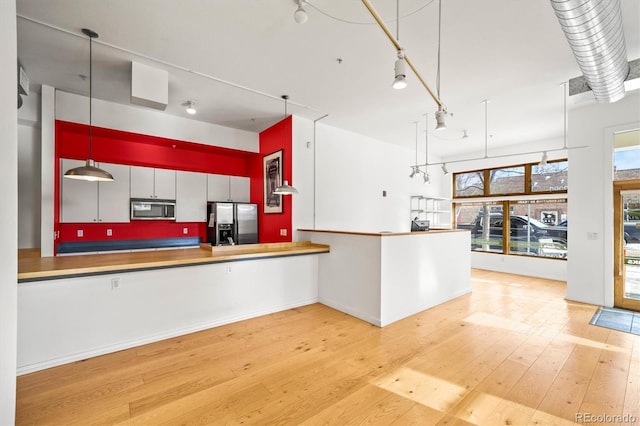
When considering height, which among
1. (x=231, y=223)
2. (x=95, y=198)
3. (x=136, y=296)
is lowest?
(x=136, y=296)

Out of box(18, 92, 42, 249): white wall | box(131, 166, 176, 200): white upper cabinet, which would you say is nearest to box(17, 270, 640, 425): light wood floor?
box(18, 92, 42, 249): white wall

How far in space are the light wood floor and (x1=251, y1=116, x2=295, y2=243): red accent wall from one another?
185 centimetres

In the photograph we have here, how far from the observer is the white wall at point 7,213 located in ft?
5.46

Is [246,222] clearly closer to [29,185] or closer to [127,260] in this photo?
[127,260]

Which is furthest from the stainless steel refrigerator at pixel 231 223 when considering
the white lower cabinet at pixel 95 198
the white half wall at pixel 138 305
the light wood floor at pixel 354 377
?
the light wood floor at pixel 354 377

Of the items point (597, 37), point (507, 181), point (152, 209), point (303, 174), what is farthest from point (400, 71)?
point (507, 181)

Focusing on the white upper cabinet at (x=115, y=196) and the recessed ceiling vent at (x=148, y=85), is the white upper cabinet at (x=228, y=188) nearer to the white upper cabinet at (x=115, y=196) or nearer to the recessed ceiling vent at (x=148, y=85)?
the white upper cabinet at (x=115, y=196)

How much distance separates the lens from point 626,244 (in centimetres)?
429

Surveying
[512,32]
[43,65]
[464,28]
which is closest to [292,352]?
[464,28]

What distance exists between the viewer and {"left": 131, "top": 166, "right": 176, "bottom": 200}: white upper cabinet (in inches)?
196

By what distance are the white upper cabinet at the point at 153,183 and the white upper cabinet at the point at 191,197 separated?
0.41ft

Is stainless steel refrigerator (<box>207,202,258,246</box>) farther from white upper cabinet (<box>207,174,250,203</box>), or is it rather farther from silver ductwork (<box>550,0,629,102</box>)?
silver ductwork (<box>550,0,629,102</box>)

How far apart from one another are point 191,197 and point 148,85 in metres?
2.63

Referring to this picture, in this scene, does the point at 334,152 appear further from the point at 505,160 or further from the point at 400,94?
the point at 505,160
